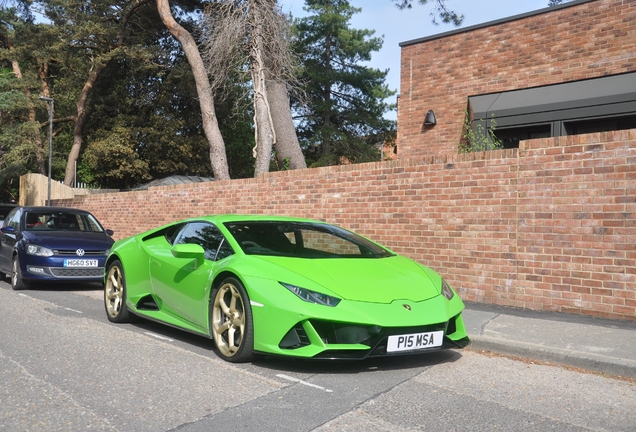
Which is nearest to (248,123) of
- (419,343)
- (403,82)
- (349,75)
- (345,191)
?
(349,75)

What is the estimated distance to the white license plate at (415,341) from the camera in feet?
15.6

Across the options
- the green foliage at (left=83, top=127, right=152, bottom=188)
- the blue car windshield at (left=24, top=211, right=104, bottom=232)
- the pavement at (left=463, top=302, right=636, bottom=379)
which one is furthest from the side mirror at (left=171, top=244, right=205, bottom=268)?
the green foliage at (left=83, top=127, right=152, bottom=188)

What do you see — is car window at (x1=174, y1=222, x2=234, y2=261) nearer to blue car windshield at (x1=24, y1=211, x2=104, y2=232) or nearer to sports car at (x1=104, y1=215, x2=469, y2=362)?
sports car at (x1=104, y1=215, x2=469, y2=362)

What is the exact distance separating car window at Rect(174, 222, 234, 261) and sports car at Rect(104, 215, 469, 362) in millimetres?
15

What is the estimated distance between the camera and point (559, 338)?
6121mm

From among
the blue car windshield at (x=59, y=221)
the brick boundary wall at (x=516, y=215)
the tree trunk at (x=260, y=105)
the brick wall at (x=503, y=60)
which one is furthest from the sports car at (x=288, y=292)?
the tree trunk at (x=260, y=105)

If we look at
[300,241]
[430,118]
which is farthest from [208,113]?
[300,241]

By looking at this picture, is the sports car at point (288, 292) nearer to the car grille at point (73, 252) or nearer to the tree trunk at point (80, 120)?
the car grille at point (73, 252)

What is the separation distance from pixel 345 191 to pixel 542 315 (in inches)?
164

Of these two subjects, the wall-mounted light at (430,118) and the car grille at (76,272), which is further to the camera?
the wall-mounted light at (430,118)

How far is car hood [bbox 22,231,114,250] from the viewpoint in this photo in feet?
34.5

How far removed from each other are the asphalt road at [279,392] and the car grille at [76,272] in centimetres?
431

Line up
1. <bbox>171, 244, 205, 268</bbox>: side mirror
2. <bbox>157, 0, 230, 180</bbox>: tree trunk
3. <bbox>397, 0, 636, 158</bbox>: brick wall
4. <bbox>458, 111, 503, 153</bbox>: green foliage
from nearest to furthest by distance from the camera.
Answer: <bbox>171, 244, 205, 268</bbox>: side mirror → <bbox>397, 0, 636, 158</bbox>: brick wall → <bbox>458, 111, 503, 153</bbox>: green foliage → <bbox>157, 0, 230, 180</bbox>: tree trunk

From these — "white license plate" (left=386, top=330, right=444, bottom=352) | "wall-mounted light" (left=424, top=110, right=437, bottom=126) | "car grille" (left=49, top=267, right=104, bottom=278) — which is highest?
"wall-mounted light" (left=424, top=110, right=437, bottom=126)
